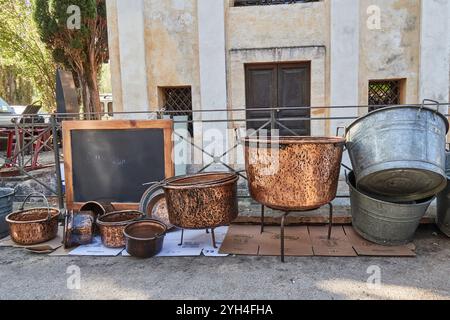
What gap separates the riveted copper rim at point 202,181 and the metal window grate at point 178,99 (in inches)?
167

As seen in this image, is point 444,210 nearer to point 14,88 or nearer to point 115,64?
point 115,64

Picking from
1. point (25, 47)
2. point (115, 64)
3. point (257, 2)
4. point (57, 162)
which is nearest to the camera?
point (57, 162)

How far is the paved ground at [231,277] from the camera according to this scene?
3.27 meters

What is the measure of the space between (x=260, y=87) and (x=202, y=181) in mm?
4366

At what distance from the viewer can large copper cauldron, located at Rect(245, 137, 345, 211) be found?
12.2 feet

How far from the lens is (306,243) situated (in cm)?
430

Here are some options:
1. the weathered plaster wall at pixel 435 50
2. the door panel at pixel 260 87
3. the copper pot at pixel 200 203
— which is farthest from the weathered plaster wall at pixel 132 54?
the weathered plaster wall at pixel 435 50

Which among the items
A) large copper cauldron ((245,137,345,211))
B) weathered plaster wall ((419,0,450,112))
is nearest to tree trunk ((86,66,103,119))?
weathered plaster wall ((419,0,450,112))

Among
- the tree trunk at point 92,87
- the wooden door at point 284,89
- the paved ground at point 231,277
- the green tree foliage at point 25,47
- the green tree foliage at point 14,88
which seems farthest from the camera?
the green tree foliage at point 14,88

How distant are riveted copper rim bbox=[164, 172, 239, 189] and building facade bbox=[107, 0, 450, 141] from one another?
3.72 m

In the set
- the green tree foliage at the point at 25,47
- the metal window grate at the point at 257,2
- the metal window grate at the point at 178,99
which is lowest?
the metal window grate at the point at 178,99

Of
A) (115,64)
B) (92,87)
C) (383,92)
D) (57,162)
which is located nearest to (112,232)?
(57,162)

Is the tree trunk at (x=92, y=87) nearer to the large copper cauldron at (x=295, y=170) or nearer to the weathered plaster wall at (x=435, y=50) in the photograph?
the weathered plaster wall at (x=435, y=50)

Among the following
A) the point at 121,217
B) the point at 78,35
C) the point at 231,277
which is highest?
the point at 78,35
